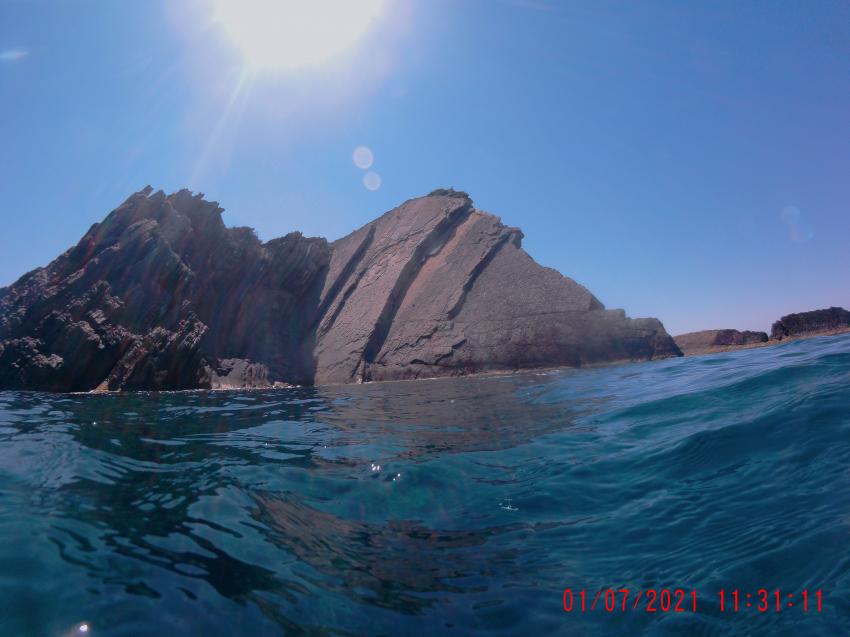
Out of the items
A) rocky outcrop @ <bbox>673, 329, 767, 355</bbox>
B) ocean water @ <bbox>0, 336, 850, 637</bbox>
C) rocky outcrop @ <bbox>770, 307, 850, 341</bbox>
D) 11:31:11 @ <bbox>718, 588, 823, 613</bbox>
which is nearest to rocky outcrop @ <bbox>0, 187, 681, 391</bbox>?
rocky outcrop @ <bbox>673, 329, 767, 355</bbox>

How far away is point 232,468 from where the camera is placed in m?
4.93

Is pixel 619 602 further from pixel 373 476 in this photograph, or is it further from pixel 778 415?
pixel 778 415

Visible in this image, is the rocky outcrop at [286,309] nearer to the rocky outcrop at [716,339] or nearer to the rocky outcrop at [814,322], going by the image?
the rocky outcrop at [716,339]

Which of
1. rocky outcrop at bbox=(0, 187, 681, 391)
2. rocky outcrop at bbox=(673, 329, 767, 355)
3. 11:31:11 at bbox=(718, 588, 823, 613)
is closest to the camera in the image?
11:31:11 at bbox=(718, 588, 823, 613)

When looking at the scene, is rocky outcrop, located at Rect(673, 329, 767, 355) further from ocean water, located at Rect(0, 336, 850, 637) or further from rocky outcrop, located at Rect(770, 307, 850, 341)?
ocean water, located at Rect(0, 336, 850, 637)

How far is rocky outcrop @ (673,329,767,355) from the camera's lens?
22609 mm

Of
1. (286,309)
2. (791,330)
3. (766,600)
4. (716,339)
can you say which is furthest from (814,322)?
(286,309)

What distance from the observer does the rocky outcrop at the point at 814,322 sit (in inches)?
800

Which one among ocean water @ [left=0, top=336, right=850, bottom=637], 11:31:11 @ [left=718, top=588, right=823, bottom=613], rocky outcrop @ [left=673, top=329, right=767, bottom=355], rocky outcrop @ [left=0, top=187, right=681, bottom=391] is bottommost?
11:31:11 @ [left=718, top=588, right=823, bottom=613]

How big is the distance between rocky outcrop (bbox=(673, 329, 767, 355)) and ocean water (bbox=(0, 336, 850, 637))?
62.5ft

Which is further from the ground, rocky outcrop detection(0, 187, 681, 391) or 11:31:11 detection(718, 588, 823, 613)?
rocky outcrop detection(0, 187, 681, 391)

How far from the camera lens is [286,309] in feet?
90.4

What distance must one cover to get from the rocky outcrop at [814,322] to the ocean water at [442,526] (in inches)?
713

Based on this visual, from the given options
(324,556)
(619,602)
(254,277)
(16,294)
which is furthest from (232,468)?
(254,277)
